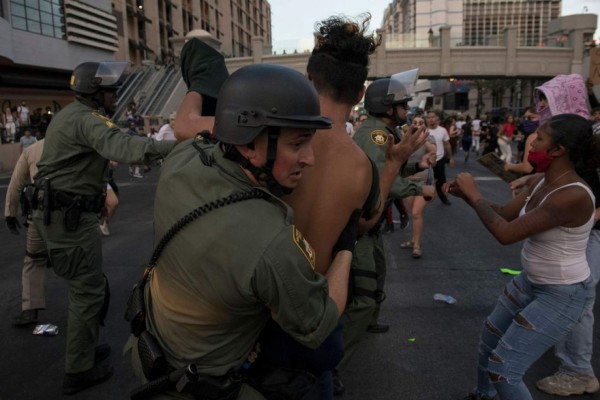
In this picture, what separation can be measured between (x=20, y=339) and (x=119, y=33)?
1415 inches

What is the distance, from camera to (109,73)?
347 cm

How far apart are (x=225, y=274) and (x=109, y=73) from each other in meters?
2.64

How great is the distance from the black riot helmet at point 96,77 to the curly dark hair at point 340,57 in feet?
6.25

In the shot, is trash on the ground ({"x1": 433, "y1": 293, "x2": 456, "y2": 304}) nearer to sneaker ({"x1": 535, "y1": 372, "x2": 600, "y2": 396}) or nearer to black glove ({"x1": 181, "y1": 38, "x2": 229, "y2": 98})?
sneaker ({"x1": 535, "y1": 372, "x2": 600, "y2": 396})

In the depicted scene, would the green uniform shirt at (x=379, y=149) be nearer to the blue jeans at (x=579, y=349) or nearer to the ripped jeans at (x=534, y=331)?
the ripped jeans at (x=534, y=331)

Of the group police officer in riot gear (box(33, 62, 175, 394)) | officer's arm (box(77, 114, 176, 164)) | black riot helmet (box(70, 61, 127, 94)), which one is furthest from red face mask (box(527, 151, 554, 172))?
black riot helmet (box(70, 61, 127, 94))

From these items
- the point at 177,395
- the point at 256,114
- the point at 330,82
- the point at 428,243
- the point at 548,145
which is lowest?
the point at 428,243

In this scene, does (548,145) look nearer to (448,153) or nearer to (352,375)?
(352,375)

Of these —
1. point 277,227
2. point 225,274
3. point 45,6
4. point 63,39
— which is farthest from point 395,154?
point 63,39

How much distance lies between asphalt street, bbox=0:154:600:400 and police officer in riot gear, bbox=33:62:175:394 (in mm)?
328

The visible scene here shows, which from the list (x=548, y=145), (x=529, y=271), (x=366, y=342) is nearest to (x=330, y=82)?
(x=548, y=145)

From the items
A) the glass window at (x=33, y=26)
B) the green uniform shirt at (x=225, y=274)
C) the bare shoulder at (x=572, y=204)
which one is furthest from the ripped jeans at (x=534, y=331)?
the glass window at (x=33, y=26)

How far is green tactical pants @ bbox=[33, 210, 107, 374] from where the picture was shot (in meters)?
3.36

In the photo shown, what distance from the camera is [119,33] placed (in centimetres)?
3566
